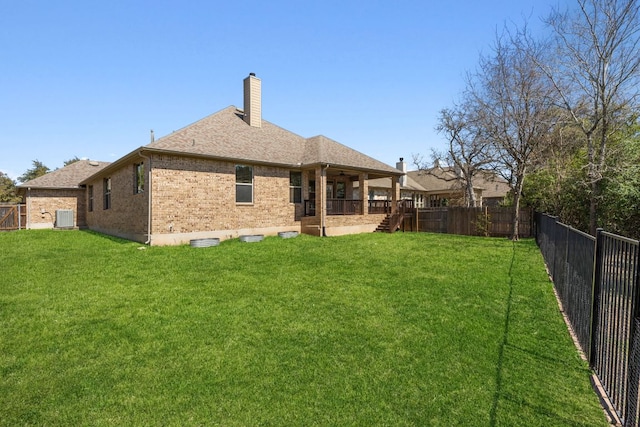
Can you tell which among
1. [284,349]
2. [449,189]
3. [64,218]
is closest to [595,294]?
[284,349]

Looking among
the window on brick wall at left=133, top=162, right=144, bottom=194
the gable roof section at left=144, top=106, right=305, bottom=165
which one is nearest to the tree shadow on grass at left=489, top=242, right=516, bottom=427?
the gable roof section at left=144, top=106, right=305, bottom=165

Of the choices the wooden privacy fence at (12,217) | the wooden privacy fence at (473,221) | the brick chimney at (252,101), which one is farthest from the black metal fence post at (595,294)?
the wooden privacy fence at (12,217)

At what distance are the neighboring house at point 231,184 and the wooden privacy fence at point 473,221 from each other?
2.54 meters

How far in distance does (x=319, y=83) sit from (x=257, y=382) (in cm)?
1360

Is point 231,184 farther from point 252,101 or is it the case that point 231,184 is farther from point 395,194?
point 395,194

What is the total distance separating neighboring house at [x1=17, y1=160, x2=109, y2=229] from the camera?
20844 millimetres

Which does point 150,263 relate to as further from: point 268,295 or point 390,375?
point 390,375

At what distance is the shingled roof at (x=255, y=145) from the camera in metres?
12.9

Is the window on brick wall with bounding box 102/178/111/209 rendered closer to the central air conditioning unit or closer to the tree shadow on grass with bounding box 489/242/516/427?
the central air conditioning unit

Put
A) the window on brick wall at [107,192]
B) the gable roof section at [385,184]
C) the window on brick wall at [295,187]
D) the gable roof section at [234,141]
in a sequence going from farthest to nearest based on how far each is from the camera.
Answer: the gable roof section at [385,184], the window on brick wall at [107,192], the window on brick wall at [295,187], the gable roof section at [234,141]

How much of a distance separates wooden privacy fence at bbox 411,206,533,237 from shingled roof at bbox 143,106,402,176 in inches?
141

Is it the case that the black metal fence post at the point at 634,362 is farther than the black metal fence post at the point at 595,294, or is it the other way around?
the black metal fence post at the point at 595,294

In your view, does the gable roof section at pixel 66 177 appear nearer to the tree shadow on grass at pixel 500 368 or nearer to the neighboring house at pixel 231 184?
the neighboring house at pixel 231 184

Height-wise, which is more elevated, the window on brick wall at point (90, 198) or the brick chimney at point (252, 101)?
the brick chimney at point (252, 101)
